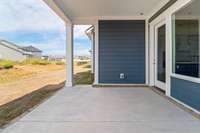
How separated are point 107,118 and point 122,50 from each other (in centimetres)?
571

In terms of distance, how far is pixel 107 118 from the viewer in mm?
5043

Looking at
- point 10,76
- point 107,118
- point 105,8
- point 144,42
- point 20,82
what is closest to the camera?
point 107,118

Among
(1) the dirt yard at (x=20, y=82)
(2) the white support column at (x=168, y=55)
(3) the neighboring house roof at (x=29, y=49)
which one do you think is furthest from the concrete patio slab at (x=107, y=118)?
(3) the neighboring house roof at (x=29, y=49)

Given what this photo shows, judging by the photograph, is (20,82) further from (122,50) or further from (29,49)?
(29,49)

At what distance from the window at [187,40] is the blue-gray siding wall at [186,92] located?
8.7 inches

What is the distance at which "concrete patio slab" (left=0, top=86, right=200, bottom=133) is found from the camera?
432 centimetres

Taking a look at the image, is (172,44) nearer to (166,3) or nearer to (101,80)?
(166,3)

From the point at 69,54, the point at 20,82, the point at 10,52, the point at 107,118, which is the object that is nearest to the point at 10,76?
the point at 20,82

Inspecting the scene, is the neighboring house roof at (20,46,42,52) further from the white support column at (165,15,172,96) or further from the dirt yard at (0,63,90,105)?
the white support column at (165,15,172,96)

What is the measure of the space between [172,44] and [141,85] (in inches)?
133

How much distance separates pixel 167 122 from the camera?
15.5 feet

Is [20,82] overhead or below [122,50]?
below

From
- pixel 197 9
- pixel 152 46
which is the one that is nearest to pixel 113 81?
pixel 152 46

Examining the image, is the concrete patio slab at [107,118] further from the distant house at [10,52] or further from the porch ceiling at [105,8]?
the distant house at [10,52]
